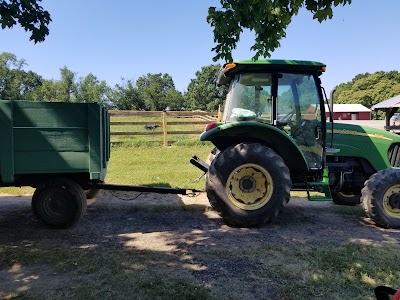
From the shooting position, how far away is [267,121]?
531cm

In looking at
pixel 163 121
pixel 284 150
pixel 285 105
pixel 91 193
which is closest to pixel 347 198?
pixel 284 150

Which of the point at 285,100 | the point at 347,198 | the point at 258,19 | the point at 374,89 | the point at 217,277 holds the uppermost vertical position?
the point at 374,89

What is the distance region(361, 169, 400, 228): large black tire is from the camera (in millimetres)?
5055

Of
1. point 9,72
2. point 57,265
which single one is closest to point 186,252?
point 57,265

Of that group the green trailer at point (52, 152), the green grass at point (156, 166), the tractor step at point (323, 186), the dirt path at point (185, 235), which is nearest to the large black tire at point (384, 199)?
the dirt path at point (185, 235)

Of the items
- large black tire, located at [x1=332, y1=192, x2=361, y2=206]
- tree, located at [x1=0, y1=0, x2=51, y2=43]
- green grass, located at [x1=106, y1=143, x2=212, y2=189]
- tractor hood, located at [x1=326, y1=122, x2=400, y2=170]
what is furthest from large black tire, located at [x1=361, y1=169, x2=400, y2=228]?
tree, located at [x1=0, y1=0, x2=51, y2=43]

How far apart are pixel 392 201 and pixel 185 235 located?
2.92 m

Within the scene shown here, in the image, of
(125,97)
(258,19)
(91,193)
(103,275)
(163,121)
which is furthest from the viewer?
(125,97)

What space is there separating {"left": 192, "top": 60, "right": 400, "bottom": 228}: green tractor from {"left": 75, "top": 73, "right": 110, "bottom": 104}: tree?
66.5m

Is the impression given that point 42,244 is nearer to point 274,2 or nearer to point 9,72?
point 274,2

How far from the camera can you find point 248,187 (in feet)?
17.0

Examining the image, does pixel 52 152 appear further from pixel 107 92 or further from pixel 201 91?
pixel 201 91

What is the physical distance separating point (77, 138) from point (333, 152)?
3.68 metres

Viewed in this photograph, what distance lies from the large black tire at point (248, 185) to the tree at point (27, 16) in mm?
3612
